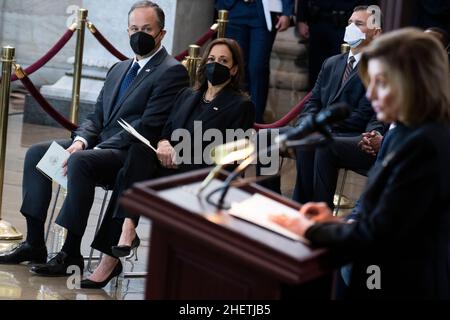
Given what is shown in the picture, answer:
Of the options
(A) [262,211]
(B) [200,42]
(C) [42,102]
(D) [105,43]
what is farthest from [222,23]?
(A) [262,211]

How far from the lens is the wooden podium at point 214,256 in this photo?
9.44 feet

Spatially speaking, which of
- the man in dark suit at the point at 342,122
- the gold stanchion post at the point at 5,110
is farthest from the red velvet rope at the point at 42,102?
the man in dark suit at the point at 342,122

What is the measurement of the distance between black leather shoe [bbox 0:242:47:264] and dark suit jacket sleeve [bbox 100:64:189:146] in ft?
2.43

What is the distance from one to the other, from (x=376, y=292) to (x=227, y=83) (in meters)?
2.88

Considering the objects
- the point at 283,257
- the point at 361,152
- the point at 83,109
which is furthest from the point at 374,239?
the point at 83,109

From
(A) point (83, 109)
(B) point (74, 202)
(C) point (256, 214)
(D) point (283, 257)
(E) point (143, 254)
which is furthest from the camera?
(A) point (83, 109)

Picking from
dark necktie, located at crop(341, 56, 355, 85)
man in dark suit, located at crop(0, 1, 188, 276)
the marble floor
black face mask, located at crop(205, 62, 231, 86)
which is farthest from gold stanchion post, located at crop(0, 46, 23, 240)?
dark necktie, located at crop(341, 56, 355, 85)

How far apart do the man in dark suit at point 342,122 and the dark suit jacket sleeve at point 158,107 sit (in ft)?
2.88

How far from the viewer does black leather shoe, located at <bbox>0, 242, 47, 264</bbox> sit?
234 inches

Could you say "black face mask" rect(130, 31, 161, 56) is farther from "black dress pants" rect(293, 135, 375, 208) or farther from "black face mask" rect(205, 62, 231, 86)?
"black dress pants" rect(293, 135, 375, 208)

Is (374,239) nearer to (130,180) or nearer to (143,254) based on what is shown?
(130,180)

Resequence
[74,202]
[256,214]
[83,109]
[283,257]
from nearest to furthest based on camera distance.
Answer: [283,257]
[256,214]
[74,202]
[83,109]

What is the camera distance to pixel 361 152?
21.4ft

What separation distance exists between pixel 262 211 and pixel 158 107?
2915 mm
